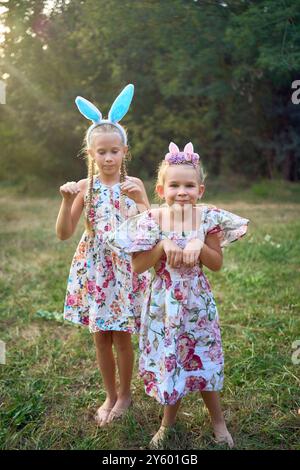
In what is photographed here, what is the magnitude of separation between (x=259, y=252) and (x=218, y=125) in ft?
25.2

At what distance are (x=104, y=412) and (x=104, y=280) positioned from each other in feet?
2.19

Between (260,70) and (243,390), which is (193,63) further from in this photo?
(243,390)

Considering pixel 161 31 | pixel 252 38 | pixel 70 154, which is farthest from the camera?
pixel 70 154

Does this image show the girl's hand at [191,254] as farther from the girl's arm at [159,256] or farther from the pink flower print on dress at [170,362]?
the pink flower print on dress at [170,362]

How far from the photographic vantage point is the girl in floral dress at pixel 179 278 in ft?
6.72

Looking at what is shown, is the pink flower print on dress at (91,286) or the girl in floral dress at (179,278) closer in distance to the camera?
the girl in floral dress at (179,278)

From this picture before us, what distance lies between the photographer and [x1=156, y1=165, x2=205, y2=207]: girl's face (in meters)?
2.05

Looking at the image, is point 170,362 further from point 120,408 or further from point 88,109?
point 88,109

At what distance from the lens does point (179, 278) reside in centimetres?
206

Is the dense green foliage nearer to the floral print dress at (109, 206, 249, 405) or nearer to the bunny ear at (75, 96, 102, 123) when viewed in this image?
the bunny ear at (75, 96, 102, 123)

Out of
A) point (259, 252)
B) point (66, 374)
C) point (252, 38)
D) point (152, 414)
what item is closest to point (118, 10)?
point (252, 38)

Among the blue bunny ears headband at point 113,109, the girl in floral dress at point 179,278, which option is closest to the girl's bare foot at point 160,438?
the girl in floral dress at point 179,278

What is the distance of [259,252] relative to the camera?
5.28 metres

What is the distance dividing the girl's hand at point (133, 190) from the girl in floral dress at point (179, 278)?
0.29m
